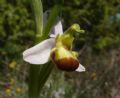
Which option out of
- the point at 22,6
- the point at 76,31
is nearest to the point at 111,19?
the point at 22,6

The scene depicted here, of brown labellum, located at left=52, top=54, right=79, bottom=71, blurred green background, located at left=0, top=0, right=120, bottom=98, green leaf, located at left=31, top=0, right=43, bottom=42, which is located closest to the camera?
brown labellum, located at left=52, top=54, right=79, bottom=71

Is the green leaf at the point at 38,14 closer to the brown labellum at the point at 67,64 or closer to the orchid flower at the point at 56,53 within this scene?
the orchid flower at the point at 56,53

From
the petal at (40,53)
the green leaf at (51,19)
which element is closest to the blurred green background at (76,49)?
the green leaf at (51,19)

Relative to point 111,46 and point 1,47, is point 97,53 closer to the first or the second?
point 111,46

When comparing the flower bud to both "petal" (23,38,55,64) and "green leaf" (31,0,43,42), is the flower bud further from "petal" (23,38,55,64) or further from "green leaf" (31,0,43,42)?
"green leaf" (31,0,43,42)

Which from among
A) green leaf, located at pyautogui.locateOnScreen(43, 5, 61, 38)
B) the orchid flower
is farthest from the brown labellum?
green leaf, located at pyautogui.locateOnScreen(43, 5, 61, 38)
